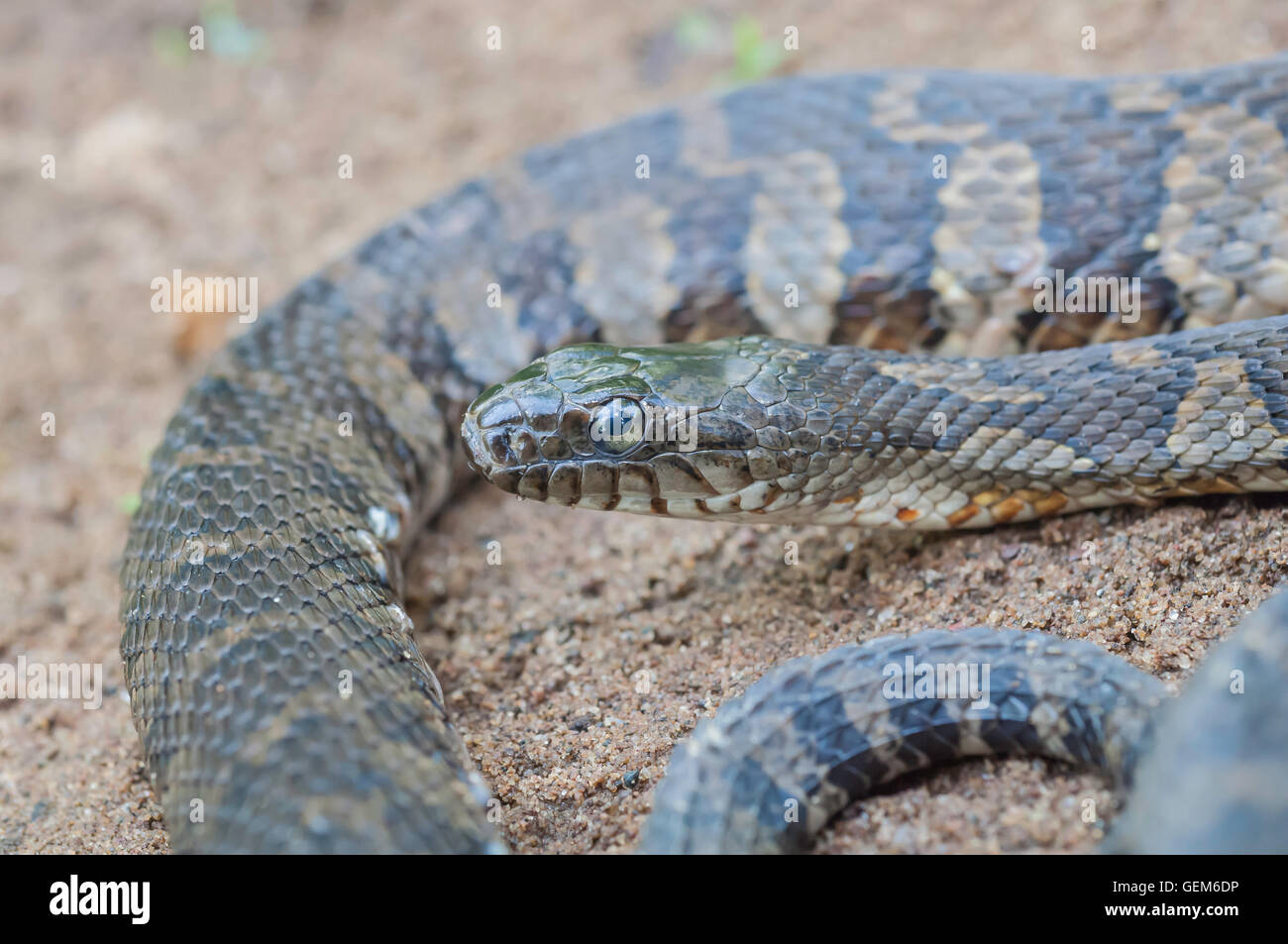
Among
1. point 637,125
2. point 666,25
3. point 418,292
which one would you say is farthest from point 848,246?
point 666,25

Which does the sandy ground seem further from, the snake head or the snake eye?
the snake eye

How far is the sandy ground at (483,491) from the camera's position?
4.31m

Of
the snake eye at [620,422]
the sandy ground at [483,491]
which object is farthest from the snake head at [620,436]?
the sandy ground at [483,491]

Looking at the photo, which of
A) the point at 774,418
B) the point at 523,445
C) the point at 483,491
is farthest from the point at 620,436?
the point at 483,491

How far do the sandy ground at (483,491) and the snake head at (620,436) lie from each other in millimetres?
768

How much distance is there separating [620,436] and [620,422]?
0.06 meters

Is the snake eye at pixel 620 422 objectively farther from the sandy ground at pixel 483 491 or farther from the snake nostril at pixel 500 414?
the sandy ground at pixel 483 491

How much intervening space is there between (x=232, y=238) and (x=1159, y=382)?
21.4 feet

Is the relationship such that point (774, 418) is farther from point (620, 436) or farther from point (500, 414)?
point (500, 414)

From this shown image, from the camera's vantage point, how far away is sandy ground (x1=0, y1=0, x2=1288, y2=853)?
4309 millimetres

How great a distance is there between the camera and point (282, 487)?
4938 millimetres

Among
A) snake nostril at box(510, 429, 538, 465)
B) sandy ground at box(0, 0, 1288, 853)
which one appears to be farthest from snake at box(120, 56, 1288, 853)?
sandy ground at box(0, 0, 1288, 853)

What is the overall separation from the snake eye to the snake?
0.05 ft

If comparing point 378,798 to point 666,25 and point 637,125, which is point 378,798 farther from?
point 666,25
